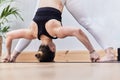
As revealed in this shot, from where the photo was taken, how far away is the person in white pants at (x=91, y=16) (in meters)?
2.41

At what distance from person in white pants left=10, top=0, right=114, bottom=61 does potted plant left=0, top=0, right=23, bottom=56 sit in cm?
60

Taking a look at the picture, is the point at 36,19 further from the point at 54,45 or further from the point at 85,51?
the point at 85,51

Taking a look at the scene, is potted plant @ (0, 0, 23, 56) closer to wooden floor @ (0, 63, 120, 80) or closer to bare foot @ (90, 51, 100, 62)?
bare foot @ (90, 51, 100, 62)

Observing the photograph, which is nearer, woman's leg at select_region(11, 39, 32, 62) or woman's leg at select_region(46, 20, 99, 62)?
woman's leg at select_region(46, 20, 99, 62)

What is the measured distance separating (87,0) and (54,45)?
53 centimetres

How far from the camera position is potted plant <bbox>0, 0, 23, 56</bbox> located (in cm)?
275

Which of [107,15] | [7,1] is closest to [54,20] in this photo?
[107,15]

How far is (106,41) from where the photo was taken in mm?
2389

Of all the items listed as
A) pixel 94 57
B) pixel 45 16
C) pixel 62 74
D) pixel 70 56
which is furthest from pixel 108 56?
pixel 62 74

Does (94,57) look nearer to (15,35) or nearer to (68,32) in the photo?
(68,32)

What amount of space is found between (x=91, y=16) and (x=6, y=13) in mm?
914

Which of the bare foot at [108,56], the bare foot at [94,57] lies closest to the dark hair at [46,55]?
the bare foot at [94,57]

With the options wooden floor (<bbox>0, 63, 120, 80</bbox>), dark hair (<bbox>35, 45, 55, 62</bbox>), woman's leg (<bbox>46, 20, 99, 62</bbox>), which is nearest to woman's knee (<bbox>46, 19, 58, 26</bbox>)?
woman's leg (<bbox>46, 20, 99, 62</bbox>)

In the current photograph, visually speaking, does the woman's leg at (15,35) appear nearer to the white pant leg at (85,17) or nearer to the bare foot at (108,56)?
the white pant leg at (85,17)
